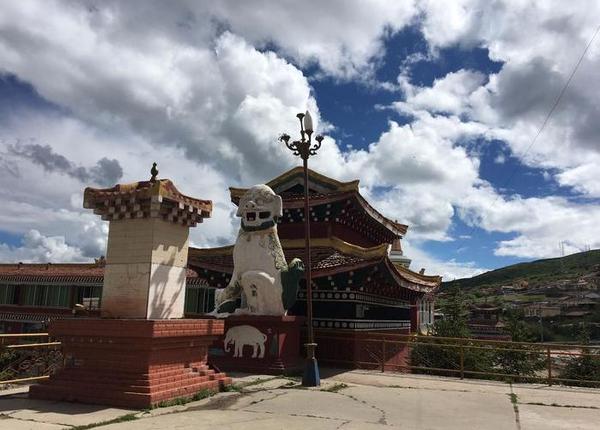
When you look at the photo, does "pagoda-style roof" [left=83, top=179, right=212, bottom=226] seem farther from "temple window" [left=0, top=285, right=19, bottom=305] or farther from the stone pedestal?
"temple window" [left=0, top=285, right=19, bottom=305]

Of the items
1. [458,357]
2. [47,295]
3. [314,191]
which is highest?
[314,191]

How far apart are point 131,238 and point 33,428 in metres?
3.75

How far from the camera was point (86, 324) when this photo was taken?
848cm

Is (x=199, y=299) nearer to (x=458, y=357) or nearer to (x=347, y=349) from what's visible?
(x=458, y=357)

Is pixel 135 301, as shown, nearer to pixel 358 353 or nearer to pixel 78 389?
pixel 78 389

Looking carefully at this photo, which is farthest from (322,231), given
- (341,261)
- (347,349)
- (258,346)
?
(258,346)

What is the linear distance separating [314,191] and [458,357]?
8.39m

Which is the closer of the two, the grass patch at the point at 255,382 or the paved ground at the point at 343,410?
the paved ground at the point at 343,410

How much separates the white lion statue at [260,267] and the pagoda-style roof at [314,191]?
3.40 meters

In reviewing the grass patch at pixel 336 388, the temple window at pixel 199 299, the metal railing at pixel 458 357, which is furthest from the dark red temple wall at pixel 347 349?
the temple window at pixel 199 299

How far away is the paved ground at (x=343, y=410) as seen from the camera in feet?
22.9

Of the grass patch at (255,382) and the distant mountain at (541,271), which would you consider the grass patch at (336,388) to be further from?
the distant mountain at (541,271)

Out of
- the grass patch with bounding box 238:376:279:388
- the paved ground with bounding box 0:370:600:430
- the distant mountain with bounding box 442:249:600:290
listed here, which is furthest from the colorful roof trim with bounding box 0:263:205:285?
the distant mountain with bounding box 442:249:600:290

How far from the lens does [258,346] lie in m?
13.0
